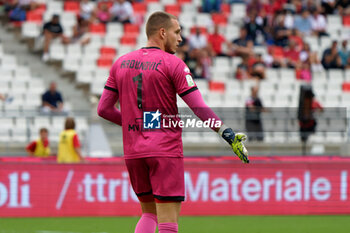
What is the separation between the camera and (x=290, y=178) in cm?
1148

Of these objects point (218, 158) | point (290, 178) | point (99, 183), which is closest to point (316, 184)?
point (290, 178)

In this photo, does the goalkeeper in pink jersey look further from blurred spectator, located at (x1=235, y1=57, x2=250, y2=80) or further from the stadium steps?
blurred spectator, located at (x1=235, y1=57, x2=250, y2=80)

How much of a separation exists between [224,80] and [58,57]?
417 centimetres

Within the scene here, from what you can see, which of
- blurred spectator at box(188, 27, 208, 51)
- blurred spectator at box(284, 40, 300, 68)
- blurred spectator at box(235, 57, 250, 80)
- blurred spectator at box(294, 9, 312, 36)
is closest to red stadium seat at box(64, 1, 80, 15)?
blurred spectator at box(188, 27, 208, 51)

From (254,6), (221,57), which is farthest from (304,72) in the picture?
(254,6)

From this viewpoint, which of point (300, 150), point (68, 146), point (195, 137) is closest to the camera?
point (68, 146)

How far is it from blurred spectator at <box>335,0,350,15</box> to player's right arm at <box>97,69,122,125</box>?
1536 cm

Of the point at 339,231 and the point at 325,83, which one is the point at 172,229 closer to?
the point at 339,231

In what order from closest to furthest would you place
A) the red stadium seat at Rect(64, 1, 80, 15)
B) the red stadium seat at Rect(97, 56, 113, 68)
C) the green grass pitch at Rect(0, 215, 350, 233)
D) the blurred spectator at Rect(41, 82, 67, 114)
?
the green grass pitch at Rect(0, 215, 350, 233) < the blurred spectator at Rect(41, 82, 67, 114) < the red stadium seat at Rect(97, 56, 113, 68) < the red stadium seat at Rect(64, 1, 80, 15)

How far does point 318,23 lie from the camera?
19297mm

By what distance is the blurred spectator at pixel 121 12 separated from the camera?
1806 cm

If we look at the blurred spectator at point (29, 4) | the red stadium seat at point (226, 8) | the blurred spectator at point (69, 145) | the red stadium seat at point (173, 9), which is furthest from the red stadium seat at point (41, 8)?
the blurred spectator at point (69, 145)

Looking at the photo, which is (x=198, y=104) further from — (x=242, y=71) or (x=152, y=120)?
(x=242, y=71)

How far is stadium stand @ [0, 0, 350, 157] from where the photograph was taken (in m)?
16.7
